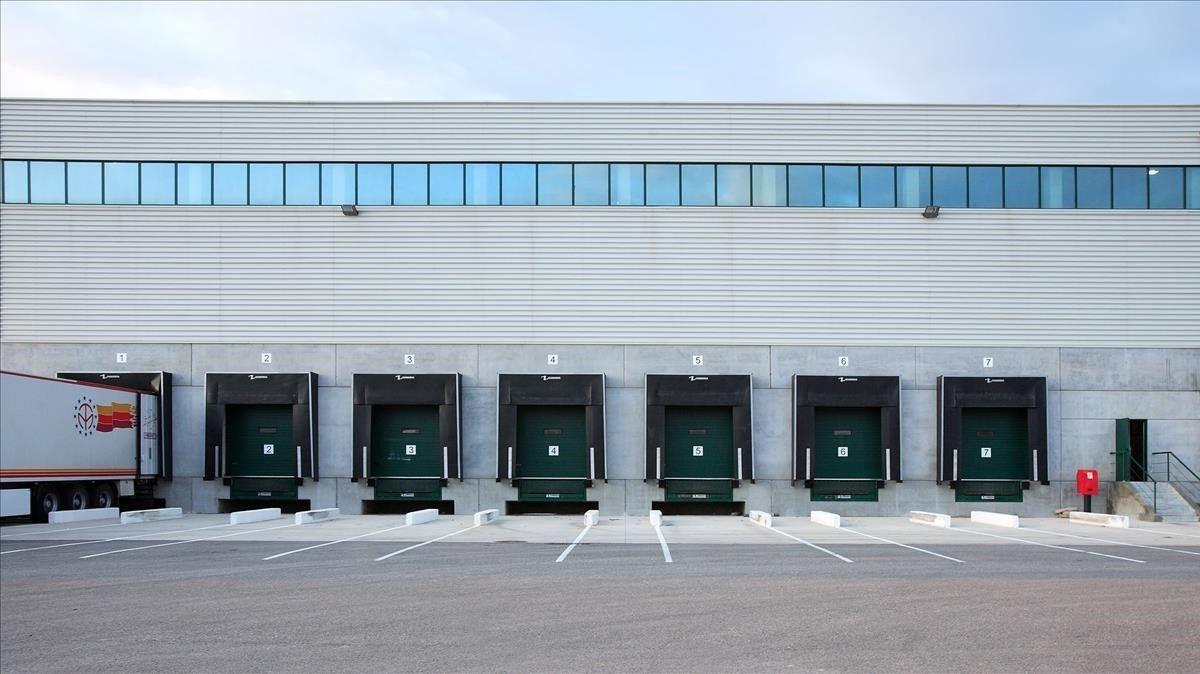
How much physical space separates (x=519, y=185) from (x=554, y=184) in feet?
3.29

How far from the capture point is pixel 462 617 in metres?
10.7

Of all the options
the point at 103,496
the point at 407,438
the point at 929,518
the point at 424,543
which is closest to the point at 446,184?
the point at 407,438

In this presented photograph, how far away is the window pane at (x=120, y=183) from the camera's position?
30.1 metres

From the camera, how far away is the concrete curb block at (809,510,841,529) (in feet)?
81.0

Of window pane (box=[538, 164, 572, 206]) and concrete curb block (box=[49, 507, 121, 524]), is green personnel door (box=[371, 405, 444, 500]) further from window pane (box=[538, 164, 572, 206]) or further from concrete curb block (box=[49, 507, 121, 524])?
window pane (box=[538, 164, 572, 206])

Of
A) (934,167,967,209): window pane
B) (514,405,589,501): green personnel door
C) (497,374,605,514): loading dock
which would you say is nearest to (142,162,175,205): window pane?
(497,374,605,514): loading dock

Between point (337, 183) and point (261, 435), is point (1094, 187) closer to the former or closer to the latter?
point (337, 183)

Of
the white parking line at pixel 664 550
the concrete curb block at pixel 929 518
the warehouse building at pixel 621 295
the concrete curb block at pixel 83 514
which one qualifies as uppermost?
the warehouse building at pixel 621 295

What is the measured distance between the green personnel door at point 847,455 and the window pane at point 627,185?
786 centimetres

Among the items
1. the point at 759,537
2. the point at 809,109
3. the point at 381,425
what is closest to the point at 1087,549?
the point at 759,537

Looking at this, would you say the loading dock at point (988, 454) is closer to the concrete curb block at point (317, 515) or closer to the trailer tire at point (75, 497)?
the concrete curb block at point (317, 515)

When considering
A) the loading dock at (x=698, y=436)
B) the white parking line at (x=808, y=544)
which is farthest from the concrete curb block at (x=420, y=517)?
the white parking line at (x=808, y=544)

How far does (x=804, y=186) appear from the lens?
30031 millimetres

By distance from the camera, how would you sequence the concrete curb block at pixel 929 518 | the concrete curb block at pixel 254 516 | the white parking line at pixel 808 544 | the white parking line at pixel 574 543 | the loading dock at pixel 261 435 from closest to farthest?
the white parking line at pixel 808 544 → the white parking line at pixel 574 543 → the concrete curb block at pixel 929 518 → the concrete curb block at pixel 254 516 → the loading dock at pixel 261 435
